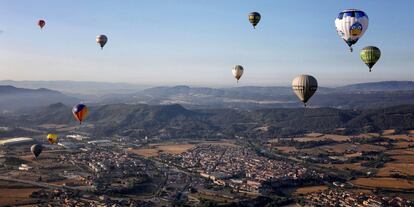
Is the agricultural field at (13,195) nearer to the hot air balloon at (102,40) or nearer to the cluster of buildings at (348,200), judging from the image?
the hot air balloon at (102,40)

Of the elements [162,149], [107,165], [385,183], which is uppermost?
[385,183]

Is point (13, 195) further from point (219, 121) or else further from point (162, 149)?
point (219, 121)

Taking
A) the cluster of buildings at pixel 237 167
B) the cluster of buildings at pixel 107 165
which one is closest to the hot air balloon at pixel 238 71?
the cluster of buildings at pixel 237 167

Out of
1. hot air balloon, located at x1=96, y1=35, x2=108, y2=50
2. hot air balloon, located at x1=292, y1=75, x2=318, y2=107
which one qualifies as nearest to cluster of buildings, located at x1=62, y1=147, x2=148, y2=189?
hot air balloon, located at x1=96, y1=35, x2=108, y2=50

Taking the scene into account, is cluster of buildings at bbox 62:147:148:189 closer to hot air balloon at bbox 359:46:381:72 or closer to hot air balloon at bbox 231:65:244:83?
hot air balloon at bbox 231:65:244:83

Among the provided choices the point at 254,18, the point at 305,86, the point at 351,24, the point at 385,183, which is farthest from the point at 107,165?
the point at 351,24

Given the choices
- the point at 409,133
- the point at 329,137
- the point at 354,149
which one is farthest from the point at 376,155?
the point at 409,133
